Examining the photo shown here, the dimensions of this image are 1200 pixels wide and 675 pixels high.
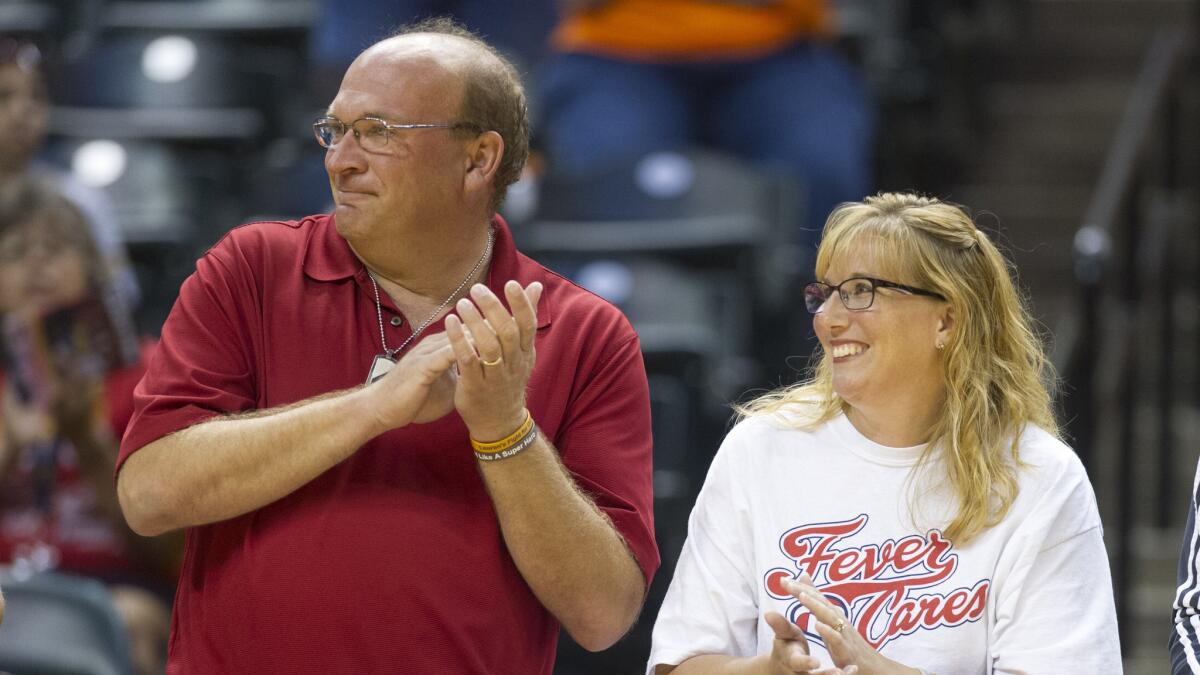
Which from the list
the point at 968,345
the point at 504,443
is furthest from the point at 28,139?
the point at 968,345

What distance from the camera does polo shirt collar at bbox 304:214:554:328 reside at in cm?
264

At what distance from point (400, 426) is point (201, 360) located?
0.33 metres

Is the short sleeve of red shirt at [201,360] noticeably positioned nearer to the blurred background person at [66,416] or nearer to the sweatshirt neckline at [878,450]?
the sweatshirt neckline at [878,450]

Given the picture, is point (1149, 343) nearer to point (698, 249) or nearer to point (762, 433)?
point (698, 249)

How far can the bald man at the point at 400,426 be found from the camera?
94.3 inches

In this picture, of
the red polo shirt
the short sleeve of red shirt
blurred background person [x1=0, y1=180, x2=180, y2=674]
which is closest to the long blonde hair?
the red polo shirt

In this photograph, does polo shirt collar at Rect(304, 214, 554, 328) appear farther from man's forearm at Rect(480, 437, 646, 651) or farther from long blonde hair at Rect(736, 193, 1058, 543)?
long blonde hair at Rect(736, 193, 1058, 543)

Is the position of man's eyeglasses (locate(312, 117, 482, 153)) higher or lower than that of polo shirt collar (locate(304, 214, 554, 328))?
higher

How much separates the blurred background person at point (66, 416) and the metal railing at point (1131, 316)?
2155mm

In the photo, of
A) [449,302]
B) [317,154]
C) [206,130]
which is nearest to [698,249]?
[317,154]

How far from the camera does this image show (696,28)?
5.05m

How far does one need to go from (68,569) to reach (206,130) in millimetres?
1687

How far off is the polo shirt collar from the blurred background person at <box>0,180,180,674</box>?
155 cm

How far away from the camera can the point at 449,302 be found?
2703mm
